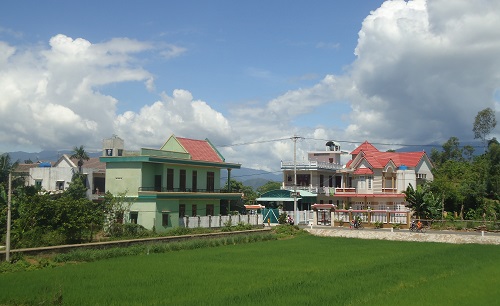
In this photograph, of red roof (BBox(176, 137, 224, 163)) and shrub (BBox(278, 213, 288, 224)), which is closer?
red roof (BBox(176, 137, 224, 163))

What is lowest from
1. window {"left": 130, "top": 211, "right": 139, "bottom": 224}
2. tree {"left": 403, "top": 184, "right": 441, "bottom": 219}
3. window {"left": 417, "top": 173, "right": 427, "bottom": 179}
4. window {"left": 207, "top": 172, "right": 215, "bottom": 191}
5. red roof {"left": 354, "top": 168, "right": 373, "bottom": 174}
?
window {"left": 130, "top": 211, "right": 139, "bottom": 224}

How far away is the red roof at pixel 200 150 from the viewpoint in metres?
45.3

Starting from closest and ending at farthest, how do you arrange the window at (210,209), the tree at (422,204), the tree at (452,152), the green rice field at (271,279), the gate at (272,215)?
the green rice field at (271,279) → the tree at (422,204) → the window at (210,209) → the gate at (272,215) → the tree at (452,152)

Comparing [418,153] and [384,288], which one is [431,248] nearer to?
[384,288]

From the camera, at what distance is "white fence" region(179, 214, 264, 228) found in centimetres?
4056

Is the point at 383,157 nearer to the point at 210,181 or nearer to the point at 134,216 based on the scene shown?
the point at 210,181

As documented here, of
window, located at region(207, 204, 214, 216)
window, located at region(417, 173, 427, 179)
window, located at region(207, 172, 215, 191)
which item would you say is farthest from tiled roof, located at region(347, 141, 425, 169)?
window, located at region(207, 204, 214, 216)

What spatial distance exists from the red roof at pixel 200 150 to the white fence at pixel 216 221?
5.50 m

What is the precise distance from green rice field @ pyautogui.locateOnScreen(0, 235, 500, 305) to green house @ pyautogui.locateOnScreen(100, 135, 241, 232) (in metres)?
9.44

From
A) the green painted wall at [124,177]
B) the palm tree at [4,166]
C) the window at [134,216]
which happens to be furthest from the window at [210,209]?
the palm tree at [4,166]

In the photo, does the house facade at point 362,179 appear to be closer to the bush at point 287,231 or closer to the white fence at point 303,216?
the white fence at point 303,216

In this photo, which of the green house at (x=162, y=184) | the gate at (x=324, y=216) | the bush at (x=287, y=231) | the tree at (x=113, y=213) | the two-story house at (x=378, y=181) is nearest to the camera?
the tree at (x=113, y=213)

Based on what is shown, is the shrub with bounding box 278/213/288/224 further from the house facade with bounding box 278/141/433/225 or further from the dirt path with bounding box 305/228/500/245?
the dirt path with bounding box 305/228/500/245

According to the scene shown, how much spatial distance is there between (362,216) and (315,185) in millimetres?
10188
